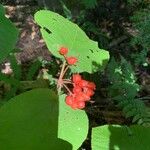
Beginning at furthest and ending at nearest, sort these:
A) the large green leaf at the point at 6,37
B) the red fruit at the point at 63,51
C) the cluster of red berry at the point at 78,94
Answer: the red fruit at the point at 63,51, the cluster of red berry at the point at 78,94, the large green leaf at the point at 6,37

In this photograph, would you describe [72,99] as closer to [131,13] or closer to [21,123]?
[21,123]

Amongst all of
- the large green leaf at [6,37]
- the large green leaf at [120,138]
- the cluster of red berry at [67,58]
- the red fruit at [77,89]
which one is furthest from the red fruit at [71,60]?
the large green leaf at [6,37]

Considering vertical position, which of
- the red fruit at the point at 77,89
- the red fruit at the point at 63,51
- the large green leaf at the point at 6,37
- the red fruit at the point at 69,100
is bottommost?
the red fruit at the point at 69,100

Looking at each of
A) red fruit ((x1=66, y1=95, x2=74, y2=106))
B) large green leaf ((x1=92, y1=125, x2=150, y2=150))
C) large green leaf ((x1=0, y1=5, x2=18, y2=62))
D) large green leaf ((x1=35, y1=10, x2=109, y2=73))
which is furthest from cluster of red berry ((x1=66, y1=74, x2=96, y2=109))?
large green leaf ((x1=0, y1=5, x2=18, y2=62))

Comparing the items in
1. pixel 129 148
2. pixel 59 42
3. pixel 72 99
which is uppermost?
pixel 59 42

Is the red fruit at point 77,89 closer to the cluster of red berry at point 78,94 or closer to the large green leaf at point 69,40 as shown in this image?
the cluster of red berry at point 78,94

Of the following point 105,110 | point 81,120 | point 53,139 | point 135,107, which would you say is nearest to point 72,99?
point 81,120

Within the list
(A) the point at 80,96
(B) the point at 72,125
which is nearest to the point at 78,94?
(A) the point at 80,96

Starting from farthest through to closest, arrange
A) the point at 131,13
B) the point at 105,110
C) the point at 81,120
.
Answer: the point at 131,13 < the point at 105,110 < the point at 81,120
